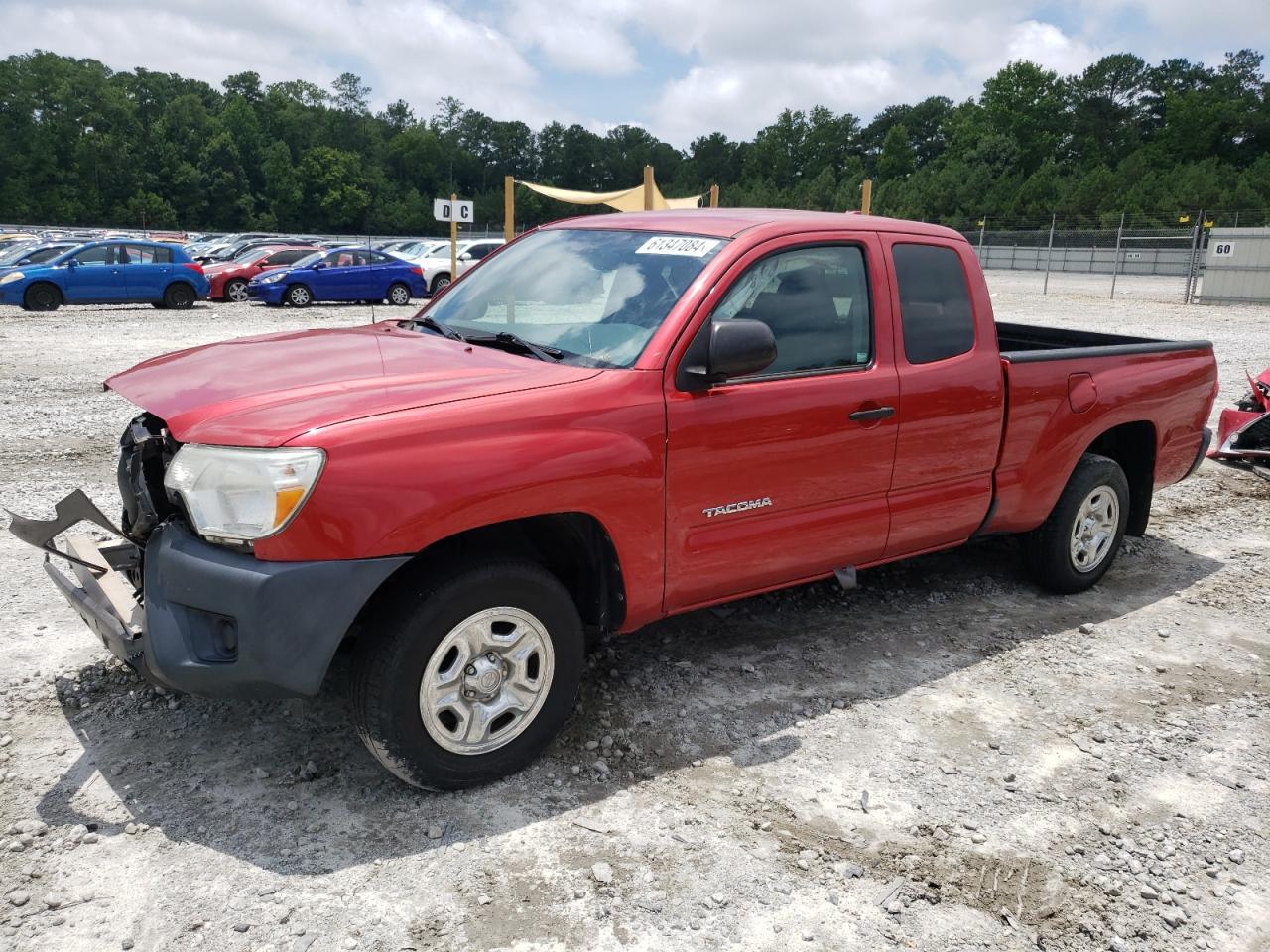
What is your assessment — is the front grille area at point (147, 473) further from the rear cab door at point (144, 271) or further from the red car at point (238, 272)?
the red car at point (238, 272)

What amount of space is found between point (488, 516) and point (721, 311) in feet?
3.98

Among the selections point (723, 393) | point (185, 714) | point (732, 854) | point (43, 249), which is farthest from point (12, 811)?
point (43, 249)

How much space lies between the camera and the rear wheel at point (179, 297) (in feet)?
68.9

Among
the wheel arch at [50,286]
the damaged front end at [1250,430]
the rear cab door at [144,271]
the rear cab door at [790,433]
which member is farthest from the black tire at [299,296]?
the rear cab door at [790,433]

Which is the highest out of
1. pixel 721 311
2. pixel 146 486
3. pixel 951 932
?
pixel 721 311

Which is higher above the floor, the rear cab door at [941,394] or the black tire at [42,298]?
the rear cab door at [941,394]

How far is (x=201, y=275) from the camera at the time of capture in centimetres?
2159

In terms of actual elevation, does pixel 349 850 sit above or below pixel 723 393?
below

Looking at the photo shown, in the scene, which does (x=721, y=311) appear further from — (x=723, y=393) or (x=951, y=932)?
(x=951, y=932)

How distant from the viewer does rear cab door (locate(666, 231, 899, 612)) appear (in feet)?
11.7

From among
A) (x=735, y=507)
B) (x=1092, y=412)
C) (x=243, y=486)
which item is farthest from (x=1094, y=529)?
(x=243, y=486)

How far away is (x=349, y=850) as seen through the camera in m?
3.03

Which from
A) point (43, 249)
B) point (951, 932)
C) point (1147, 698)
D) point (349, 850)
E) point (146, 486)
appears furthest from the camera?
point (43, 249)

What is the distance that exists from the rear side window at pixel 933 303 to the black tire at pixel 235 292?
22.1 meters
